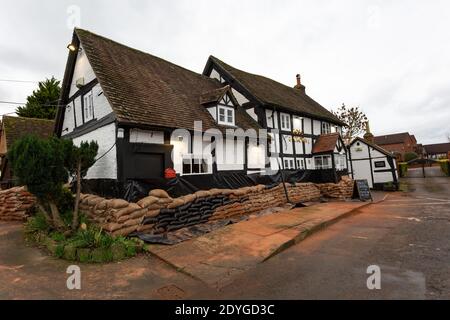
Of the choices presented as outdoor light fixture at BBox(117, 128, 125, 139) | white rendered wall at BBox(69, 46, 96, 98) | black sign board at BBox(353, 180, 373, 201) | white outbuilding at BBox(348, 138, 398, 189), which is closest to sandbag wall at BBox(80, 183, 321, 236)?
outdoor light fixture at BBox(117, 128, 125, 139)

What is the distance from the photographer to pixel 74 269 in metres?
5.84

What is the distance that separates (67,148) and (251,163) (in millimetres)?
8881

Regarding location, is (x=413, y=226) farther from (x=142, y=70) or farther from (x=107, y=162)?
(x=142, y=70)

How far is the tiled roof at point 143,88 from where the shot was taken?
9797 mm

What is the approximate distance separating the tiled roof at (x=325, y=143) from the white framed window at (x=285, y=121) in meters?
3.10

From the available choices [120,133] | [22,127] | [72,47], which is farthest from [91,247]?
[22,127]

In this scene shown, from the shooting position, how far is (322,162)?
62.5 ft

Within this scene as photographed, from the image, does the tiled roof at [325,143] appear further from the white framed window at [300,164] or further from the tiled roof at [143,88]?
the tiled roof at [143,88]

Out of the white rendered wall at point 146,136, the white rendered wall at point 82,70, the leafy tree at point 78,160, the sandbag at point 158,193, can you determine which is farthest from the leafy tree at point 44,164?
the white rendered wall at point 82,70

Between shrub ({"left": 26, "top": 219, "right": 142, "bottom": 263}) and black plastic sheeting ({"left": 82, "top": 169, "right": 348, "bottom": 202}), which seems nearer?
shrub ({"left": 26, "top": 219, "right": 142, "bottom": 263})

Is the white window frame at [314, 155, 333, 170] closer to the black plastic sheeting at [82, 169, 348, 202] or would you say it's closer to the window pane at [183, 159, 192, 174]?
the black plastic sheeting at [82, 169, 348, 202]

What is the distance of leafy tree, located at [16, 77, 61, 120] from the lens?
24.5 meters

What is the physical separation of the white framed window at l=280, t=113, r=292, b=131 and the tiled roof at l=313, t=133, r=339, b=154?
10.2ft
